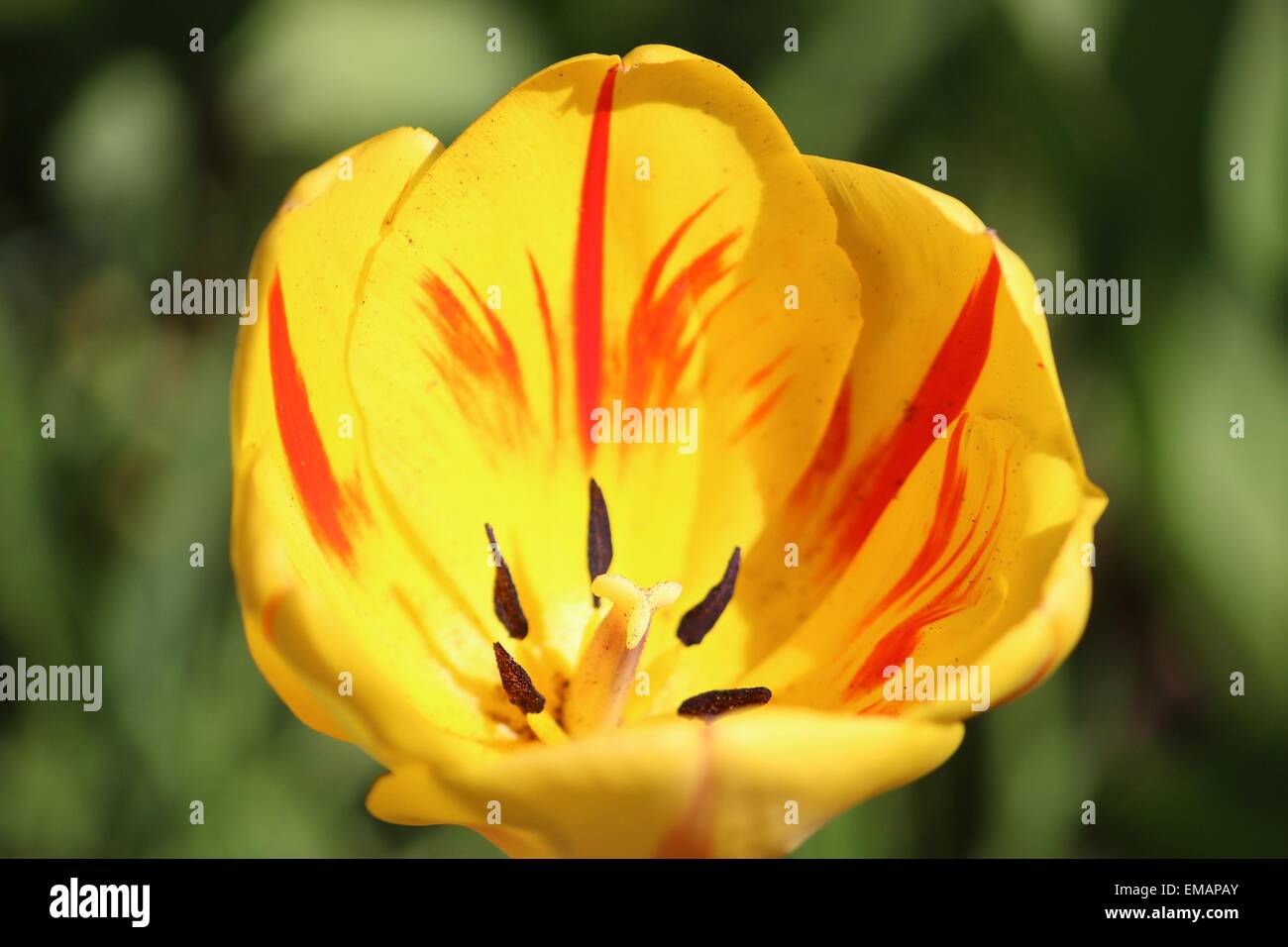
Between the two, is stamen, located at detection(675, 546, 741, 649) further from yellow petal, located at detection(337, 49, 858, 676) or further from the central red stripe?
the central red stripe

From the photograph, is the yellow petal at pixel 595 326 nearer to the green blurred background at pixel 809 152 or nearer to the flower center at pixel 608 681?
the flower center at pixel 608 681

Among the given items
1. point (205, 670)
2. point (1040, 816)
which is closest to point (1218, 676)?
point (1040, 816)

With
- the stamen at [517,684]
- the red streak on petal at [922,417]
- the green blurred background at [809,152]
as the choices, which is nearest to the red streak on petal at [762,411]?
the red streak on petal at [922,417]

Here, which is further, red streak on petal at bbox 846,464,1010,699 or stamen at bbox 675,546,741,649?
stamen at bbox 675,546,741,649

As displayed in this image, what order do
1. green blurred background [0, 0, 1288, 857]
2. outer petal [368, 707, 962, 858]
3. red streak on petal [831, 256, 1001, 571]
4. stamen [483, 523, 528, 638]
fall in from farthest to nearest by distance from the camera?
green blurred background [0, 0, 1288, 857]
stamen [483, 523, 528, 638]
red streak on petal [831, 256, 1001, 571]
outer petal [368, 707, 962, 858]

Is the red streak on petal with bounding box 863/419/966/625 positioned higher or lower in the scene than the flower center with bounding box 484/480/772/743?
higher

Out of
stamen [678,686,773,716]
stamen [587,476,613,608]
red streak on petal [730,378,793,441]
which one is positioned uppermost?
red streak on petal [730,378,793,441]

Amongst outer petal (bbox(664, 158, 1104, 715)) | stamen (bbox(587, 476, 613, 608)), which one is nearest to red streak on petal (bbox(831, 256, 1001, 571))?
outer petal (bbox(664, 158, 1104, 715))
